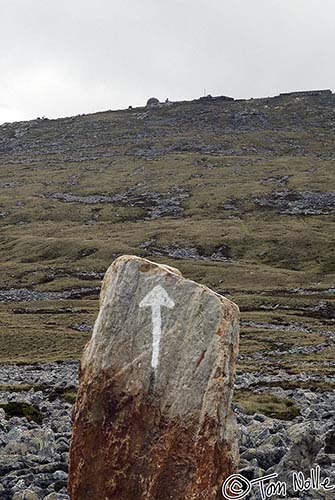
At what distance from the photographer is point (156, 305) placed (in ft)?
42.7

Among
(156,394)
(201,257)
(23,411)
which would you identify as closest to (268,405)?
(23,411)

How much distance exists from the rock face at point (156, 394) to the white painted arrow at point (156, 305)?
0.02 metres

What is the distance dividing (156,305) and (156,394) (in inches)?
72.1

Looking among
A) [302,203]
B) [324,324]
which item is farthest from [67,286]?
[302,203]

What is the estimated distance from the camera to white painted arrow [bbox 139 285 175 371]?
12.8m

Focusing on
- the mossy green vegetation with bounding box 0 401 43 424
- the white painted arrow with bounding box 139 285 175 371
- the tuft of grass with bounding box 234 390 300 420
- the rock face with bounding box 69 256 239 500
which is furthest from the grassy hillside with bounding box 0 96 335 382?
the white painted arrow with bounding box 139 285 175 371

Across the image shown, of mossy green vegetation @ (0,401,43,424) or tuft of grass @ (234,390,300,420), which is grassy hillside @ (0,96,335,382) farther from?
mossy green vegetation @ (0,401,43,424)

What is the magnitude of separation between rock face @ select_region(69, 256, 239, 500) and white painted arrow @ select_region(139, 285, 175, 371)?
21mm

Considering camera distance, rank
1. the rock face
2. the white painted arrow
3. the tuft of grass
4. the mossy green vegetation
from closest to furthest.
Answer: the rock face, the white painted arrow, the mossy green vegetation, the tuft of grass

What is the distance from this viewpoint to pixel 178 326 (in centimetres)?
1287

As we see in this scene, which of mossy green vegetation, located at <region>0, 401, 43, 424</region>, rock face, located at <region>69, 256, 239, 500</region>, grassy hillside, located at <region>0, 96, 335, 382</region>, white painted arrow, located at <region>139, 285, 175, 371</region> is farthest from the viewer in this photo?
grassy hillside, located at <region>0, 96, 335, 382</region>

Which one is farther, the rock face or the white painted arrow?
the white painted arrow

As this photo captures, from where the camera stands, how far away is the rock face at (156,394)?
40.1 feet

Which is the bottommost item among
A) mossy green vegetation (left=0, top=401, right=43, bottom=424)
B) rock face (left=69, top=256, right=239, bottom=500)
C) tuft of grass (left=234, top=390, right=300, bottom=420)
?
tuft of grass (left=234, top=390, right=300, bottom=420)
